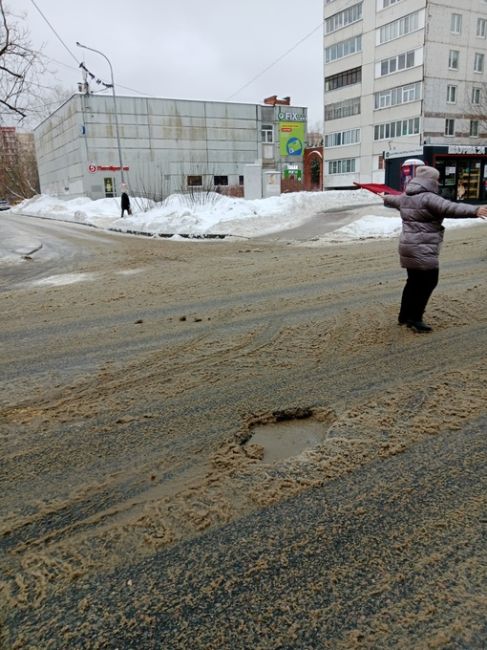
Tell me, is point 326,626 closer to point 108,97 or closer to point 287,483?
point 287,483

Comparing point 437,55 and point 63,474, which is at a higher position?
point 437,55

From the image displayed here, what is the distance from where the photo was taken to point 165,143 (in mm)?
53188

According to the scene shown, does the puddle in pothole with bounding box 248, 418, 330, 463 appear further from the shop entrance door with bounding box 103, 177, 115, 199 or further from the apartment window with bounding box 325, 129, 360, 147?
the apartment window with bounding box 325, 129, 360, 147

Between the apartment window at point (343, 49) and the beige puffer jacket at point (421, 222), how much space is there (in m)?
55.9

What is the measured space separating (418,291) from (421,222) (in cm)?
75

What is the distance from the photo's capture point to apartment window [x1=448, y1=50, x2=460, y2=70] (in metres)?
45.6

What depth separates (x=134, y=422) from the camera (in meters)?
3.63

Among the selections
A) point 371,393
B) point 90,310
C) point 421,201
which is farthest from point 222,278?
point 371,393

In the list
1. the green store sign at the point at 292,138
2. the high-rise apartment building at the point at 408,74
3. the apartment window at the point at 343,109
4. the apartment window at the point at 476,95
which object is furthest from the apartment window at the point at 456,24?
the green store sign at the point at 292,138

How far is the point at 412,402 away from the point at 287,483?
1429 millimetres

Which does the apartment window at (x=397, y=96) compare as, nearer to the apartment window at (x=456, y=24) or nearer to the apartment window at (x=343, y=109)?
the apartment window at (x=343, y=109)

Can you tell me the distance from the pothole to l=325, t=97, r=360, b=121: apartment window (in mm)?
56885

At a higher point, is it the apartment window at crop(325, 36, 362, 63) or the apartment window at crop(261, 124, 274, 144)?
the apartment window at crop(325, 36, 362, 63)

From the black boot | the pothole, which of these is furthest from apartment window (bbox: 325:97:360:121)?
the pothole
